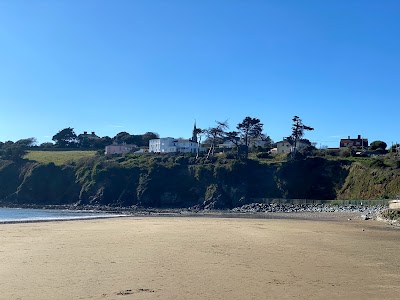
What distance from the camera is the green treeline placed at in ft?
239

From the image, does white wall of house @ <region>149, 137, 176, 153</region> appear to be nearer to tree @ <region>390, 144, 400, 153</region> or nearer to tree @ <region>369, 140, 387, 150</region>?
tree @ <region>369, 140, 387, 150</region>

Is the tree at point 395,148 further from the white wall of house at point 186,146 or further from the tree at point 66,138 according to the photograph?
the tree at point 66,138

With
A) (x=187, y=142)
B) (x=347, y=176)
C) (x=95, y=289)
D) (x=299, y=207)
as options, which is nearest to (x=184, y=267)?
(x=95, y=289)

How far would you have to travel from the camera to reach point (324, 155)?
86.4m

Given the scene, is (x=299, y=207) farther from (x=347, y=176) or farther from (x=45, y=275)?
(x=45, y=275)

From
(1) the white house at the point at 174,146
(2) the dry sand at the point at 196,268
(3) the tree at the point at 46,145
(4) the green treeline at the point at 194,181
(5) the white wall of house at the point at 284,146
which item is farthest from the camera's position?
(3) the tree at the point at 46,145

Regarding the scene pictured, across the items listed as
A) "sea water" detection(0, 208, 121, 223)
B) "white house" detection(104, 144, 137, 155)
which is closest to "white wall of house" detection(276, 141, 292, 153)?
"white house" detection(104, 144, 137, 155)

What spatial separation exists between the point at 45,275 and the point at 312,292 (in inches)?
298

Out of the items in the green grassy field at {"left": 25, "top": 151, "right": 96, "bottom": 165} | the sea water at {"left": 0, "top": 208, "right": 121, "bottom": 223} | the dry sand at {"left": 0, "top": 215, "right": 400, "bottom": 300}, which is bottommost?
the sea water at {"left": 0, "top": 208, "right": 121, "bottom": 223}

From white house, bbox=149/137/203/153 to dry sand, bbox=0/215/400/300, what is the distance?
93.6 metres

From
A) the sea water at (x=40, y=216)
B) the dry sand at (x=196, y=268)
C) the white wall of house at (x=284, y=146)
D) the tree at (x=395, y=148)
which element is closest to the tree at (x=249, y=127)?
the white wall of house at (x=284, y=146)

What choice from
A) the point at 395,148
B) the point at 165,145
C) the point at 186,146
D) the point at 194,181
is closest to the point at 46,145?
the point at 165,145

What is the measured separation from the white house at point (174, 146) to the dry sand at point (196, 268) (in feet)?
307

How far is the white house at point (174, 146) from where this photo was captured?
11681cm
